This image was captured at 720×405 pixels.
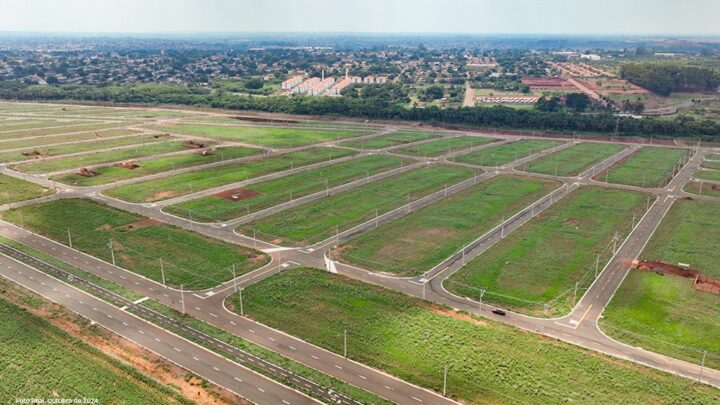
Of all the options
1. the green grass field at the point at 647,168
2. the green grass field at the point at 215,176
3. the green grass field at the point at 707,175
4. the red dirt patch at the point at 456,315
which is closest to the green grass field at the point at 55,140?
the green grass field at the point at 215,176

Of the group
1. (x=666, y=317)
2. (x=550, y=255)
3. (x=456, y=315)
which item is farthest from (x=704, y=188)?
(x=456, y=315)

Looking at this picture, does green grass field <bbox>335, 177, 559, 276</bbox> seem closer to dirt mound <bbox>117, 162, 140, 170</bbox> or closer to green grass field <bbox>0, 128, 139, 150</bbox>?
dirt mound <bbox>117, 162, 140, 170</bbox>

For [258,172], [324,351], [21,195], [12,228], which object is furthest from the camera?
[258,172]

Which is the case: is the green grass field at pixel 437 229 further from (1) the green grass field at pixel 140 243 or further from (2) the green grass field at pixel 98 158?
(2) the green grass field at pixel 98 158

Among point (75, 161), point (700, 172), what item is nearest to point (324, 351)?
point (75, 161)

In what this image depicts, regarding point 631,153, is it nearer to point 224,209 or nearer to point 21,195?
point 224,209

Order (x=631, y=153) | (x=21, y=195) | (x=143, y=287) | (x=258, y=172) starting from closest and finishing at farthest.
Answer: (x=143, y=287) < (x=21, y=195) < (x=258, y=172) < (x=631, y=153)
